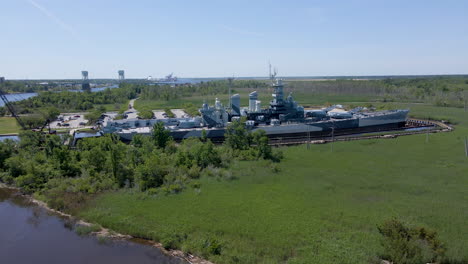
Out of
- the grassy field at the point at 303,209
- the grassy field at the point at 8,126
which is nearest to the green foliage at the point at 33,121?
the grassy field at the point at 8,126

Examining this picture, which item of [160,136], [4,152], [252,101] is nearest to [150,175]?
[160,136]

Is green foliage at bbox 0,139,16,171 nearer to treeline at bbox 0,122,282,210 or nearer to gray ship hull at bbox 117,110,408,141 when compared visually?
treeline at bbox 0,122,282,210

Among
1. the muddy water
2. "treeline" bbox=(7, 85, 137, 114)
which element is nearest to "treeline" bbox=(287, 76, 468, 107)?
"treeline" bbox=(7, 85, 137, 114)

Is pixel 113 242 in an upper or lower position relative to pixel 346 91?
lower

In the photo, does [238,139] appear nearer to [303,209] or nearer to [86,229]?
[303,209]

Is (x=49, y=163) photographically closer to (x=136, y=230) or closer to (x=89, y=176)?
(x=89, y=176)

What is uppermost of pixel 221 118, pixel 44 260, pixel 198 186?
pixel 221 118

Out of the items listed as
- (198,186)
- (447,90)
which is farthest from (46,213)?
(447,90)
